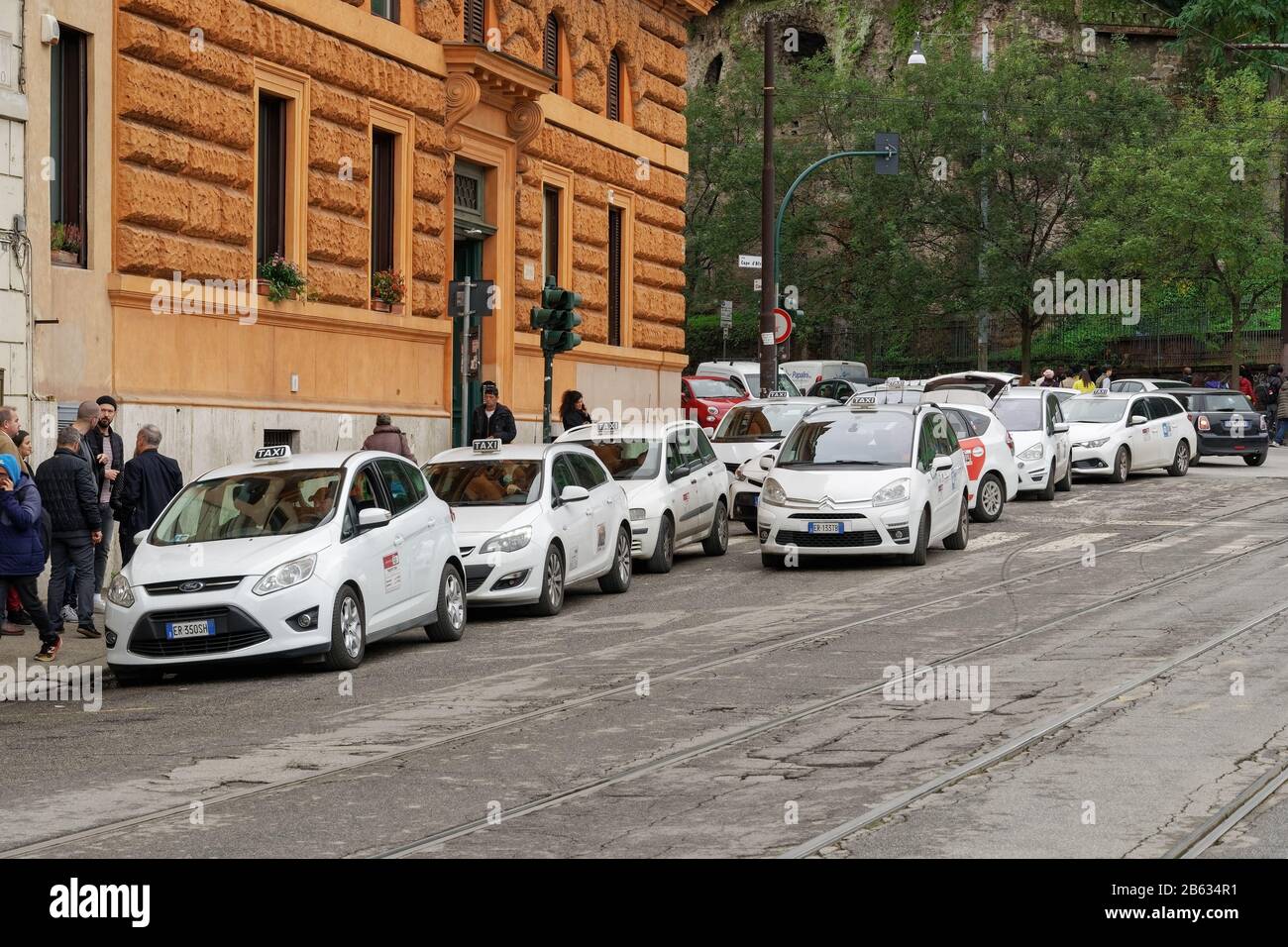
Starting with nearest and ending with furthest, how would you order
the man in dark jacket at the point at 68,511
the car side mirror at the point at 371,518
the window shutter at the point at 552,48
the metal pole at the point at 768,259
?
the car side mirror at the point at 371,518 < the man in dark jacket at the point at 68,511 < the window shutter at the point at 552,48 < the metal pole at the point at 768,259

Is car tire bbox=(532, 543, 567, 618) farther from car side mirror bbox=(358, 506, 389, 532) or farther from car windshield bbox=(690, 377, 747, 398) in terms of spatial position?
car windshield bbox=(690, 377, 747, 398)

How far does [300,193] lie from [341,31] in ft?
7.64

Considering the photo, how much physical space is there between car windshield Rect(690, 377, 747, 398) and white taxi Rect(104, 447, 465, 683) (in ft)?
87.9

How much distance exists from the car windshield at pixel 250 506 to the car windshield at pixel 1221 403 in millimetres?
27087

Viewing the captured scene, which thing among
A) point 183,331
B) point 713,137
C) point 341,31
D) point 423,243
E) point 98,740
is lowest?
point 98,740

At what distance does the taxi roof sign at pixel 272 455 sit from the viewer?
592 inches

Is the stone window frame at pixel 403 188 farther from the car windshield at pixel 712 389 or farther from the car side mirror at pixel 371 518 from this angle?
the car windshield at pixel 712 389

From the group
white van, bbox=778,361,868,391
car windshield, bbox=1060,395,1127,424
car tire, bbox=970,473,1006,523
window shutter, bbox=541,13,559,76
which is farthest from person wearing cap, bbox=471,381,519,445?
white van, bbox=778,361,868,391

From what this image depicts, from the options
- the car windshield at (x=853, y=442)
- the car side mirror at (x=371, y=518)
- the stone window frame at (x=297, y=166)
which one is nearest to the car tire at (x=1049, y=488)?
the car windshield at (x=853, y=442)

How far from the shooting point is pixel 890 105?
59531 millimetres

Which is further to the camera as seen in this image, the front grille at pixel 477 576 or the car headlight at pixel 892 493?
the car headlight at pixel 892 493

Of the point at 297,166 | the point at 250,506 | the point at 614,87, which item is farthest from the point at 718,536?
the point at 614,87

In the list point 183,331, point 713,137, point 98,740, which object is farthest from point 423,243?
point 713,137
